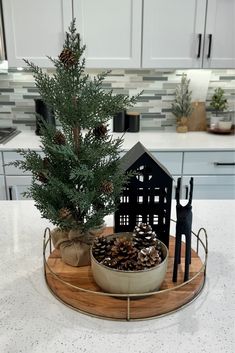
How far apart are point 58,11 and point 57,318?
2158mm

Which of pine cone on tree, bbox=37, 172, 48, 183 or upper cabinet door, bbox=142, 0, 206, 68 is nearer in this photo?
pine cone on tree, bbox=37, 172, 48, 183

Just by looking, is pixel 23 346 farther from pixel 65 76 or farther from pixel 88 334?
pixel 65 76

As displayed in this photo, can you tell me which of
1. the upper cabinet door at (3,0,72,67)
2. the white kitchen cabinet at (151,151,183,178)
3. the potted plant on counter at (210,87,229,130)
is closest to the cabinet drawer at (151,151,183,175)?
the white kitchen cabinet at (151,151,183,178)

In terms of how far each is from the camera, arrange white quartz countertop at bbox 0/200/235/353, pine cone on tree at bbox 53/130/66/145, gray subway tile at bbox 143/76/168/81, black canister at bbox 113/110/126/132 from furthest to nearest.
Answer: gray subway tile at bbox 143/76/168/81 → black canister at bbox 113/110/126/132 → pine cone on tree at bbox 53/130/66/145 → white quartz countertop at bbox 0/200/235/353

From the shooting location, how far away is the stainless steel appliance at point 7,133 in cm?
248

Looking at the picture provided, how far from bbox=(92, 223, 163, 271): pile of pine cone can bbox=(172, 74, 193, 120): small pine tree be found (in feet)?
7.04

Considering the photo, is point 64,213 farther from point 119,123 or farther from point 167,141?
point 119,123

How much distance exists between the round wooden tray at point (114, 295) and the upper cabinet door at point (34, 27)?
1909 mm

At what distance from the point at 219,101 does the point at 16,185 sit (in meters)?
1.74

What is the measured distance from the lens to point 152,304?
765 millimetres

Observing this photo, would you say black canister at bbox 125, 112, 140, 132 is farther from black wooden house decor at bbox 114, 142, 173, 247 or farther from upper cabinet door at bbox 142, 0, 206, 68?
black wooden house decor at bbox 114, 142, 173, 247

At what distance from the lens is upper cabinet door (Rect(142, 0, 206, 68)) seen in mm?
2336

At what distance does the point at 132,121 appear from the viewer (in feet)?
9.20

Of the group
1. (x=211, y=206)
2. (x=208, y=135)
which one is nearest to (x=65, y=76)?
(x=211, y=206)
